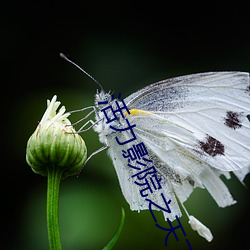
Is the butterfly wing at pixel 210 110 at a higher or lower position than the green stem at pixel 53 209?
higher

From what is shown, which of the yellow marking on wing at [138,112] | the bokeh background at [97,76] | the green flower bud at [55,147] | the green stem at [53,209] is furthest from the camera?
the bokeh background at [97,76]

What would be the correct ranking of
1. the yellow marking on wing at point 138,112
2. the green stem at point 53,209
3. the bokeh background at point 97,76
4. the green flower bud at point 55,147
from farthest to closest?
the bokeh background at point 97,76 < the yellow marking on wing at point 138,112 < the green flower bud at point 55,147 < the green stem at point 53,209

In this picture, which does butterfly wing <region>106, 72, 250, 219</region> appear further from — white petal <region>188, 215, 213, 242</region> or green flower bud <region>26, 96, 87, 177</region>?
green flower bud <region>26, 96, 87, 177</region>

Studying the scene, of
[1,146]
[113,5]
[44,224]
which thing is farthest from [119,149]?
[113,5]

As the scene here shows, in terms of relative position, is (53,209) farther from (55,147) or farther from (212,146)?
(212,146)

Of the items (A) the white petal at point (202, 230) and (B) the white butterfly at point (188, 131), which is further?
(B) the white butterfly at point (188, 131)

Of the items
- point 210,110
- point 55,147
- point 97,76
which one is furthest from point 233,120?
point 97,76

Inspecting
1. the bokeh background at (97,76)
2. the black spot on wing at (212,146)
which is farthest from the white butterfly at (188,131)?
the bokeh background at (97,76)

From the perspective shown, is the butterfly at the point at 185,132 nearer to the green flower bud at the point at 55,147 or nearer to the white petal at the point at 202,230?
the white petal at the point at 202,230
